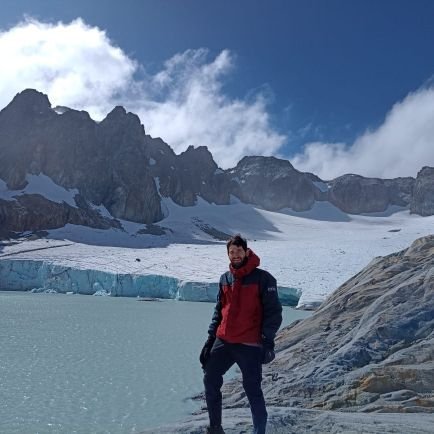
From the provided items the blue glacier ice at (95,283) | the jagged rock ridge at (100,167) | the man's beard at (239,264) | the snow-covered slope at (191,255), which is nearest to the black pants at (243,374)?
the man's beard at (239,264)

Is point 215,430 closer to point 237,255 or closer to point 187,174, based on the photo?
point 237,255

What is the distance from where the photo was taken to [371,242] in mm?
52969

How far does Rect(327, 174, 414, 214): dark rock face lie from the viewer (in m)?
160

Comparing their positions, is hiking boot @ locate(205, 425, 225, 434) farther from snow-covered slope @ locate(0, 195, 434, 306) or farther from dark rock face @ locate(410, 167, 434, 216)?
dark rock face @ locate(410, 167, 434, 216)

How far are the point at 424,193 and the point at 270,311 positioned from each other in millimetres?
153558

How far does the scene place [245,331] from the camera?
15.7ft

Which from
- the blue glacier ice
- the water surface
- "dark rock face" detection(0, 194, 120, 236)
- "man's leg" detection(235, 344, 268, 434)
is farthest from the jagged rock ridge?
"man's leg" detection(235, 344, 268, 434)

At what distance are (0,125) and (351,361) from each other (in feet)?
319

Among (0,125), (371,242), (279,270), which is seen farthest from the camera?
(0,125)

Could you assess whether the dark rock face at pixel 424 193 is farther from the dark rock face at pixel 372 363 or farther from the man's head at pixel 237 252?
the man's head at pixel 237 252

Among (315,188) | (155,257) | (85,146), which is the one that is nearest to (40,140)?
(85,146)

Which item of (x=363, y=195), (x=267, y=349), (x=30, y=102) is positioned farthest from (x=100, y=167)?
(x=363, y=195)

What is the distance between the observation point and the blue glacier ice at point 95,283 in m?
41.8

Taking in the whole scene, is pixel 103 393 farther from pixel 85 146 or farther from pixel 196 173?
pixel 196 173
